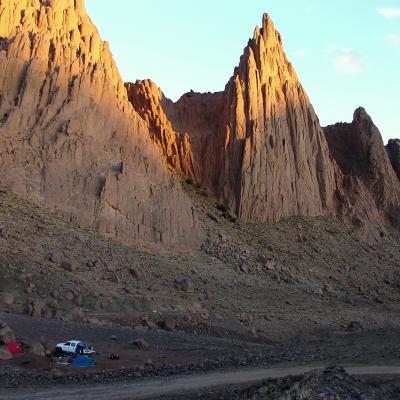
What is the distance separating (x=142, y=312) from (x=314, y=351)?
31.4 ft

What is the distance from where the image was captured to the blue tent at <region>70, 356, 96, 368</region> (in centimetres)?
2430

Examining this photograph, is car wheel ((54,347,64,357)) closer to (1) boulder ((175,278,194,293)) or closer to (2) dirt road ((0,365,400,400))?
(2) dirt road ((0,365,400,400))

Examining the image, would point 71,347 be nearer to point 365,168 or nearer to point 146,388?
point 146,388

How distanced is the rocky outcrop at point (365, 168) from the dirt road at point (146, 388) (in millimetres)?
47752

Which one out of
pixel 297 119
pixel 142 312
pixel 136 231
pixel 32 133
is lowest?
pixel 142 312

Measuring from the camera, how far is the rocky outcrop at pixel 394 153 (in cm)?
7973

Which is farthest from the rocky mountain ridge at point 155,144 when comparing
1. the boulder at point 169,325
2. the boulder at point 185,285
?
the boulder at point 169,325

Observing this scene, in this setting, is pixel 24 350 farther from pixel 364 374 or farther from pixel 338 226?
pixel 338 226

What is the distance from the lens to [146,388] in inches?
812

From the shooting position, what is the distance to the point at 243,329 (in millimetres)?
38531

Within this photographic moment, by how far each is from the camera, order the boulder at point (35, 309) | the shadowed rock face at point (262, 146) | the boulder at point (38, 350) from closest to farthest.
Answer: the boulder at point (38, 350)
the boulder at point (35, 309)
the shadowed rock face at point (262, 146)

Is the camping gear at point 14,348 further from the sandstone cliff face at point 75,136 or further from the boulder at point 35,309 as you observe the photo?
the sandstone cliff face at point 75,136

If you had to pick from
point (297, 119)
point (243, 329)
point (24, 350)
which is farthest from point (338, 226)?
point (24, 350)

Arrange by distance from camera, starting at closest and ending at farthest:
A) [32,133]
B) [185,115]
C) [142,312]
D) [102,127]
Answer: [142,312] < [32,133] < [102,127] < [185,115]
